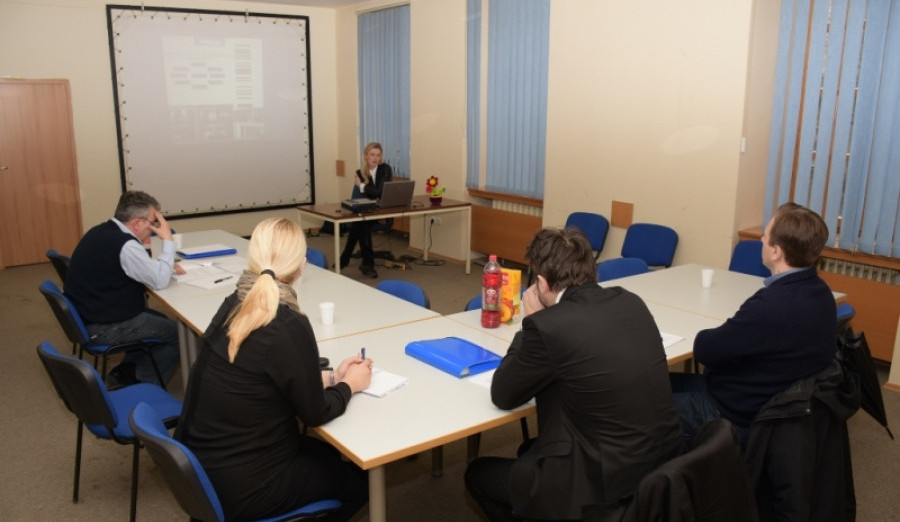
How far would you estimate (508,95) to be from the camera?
261 inches

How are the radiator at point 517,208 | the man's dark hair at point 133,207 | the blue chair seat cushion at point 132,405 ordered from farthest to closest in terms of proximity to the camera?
the radiator at point 517,208 → the man's dark hair at point 133,207 → the blue chair seat cushion at point 132,405

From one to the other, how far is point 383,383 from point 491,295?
0.73 meters

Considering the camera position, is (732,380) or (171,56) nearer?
(732,380)

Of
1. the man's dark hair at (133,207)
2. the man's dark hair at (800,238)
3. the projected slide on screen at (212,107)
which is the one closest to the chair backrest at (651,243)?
the man's dark hair at (800,238)

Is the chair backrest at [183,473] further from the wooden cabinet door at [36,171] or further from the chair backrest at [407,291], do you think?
the wooden cabinet door at [36,171]

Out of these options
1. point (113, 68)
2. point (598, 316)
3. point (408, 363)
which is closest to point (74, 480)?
point (408, 363)

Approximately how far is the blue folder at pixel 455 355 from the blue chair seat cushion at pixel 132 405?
3.20 feet

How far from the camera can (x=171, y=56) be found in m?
7.72

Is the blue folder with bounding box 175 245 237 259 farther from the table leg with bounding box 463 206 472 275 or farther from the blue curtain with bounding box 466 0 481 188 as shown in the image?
the blue curtain with bounding box 466 0 481 188

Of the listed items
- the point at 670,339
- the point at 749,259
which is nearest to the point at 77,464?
the point at 670,339

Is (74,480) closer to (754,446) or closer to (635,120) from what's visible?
(754,446)

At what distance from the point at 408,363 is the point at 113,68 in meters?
6.34

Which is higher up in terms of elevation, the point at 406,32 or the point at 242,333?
the point at 406,32

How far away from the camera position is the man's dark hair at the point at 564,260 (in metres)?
2.04
